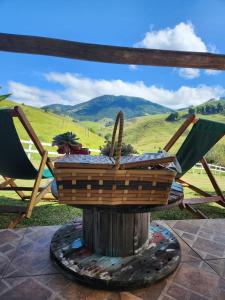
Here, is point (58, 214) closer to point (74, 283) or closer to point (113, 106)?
point (74, 283)

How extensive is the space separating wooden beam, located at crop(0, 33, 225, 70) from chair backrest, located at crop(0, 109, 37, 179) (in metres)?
0.65

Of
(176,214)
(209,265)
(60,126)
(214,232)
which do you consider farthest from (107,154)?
(60,126)

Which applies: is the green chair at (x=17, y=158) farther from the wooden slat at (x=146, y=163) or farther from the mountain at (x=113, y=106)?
the mountain at (x=113, y=106)

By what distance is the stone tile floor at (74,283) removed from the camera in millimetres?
1371

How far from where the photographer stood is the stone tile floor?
54.0 inches

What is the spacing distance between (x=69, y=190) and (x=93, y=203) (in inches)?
4.8

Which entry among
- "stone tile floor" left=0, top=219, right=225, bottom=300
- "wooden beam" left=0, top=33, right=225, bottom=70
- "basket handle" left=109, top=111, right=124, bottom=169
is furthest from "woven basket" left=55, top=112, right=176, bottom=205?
"wooden beam" left=0, top=33, right=225, bottom=70

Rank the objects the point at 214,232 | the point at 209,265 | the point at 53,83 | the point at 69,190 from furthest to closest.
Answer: the point at 53,83
the point at 214,232
the point at 209,265
the point at 69,190

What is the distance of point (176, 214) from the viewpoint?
112 inches

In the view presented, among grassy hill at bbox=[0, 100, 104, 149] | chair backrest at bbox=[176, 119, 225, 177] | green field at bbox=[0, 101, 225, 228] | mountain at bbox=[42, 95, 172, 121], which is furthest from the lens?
mountain at bbox=[42, 95, 172, 121]

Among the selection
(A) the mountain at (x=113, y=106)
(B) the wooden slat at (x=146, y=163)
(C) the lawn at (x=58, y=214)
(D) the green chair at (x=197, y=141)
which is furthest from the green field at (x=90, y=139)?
(A) the mountain at (x=113, y=106)

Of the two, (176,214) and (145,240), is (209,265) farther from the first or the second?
(176,214)

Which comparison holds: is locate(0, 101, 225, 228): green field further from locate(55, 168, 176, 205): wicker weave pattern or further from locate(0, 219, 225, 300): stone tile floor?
locate(0, 219, 225, 300): stone tile floor

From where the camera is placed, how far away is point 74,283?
146 centimetres
